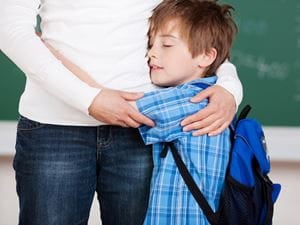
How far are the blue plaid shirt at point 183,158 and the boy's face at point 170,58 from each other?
7 cm

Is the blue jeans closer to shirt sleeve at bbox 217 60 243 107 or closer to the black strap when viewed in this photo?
the black strap

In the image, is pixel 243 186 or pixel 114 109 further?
pixel 243 186

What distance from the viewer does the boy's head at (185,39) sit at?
4.52ft

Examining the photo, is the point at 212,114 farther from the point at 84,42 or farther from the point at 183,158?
the point at 84,42

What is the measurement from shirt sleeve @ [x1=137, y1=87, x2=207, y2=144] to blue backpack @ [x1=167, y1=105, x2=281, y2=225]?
0.05 metres

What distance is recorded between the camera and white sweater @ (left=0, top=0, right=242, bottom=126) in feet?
4.03

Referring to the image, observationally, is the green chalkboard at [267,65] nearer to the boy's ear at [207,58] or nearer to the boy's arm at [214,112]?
the boy's ear at [207,58]

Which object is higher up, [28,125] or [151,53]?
[151,53]

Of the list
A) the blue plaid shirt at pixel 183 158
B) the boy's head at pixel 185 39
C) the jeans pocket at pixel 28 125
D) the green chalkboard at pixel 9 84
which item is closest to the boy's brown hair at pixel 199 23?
the boy's head at pixel 185 39

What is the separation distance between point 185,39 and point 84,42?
266mm

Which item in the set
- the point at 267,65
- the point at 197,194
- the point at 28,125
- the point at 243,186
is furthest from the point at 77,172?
the point at 267,65

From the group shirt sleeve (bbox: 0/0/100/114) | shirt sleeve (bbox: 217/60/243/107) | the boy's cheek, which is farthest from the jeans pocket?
shirt sleeve (bbox: 217/60/243/107)

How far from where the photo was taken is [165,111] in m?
1.28

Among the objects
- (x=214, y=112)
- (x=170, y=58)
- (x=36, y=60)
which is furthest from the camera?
(x=170, y=58)
